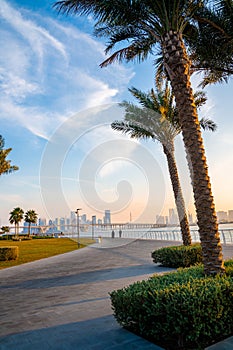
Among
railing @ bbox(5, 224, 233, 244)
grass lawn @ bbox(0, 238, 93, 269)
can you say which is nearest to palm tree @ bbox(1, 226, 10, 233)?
railing @ bbox(5, 224, 233, 244)

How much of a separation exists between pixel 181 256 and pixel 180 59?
290 inches

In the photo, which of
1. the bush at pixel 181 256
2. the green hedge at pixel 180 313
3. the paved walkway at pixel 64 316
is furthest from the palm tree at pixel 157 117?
the green hedge at pixel 180 313

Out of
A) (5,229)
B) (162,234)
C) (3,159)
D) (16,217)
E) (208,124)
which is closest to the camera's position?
(208,124)

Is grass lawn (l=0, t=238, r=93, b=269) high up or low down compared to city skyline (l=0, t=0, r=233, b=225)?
down

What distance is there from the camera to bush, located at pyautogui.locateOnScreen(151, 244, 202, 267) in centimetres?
1015

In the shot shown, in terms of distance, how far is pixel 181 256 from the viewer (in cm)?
1025

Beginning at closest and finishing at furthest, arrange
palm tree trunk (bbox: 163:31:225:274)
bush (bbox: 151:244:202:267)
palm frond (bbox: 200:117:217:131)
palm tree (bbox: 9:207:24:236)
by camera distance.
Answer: palm tree trunk (bbox: 163:31:225:274) → bush (bbox: 151:244:202:267) → palm frond (bbox: 200:117:217:131) → palm tree (bbox: 9:207:24:236)

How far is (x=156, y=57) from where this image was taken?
10719 mm

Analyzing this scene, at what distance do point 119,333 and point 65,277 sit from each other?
6.64 metres

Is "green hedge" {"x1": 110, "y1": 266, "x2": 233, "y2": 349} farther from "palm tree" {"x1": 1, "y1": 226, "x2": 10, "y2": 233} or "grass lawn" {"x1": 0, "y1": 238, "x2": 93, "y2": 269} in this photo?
"palm tree" {"x1": 1, "y1": 226, "x2": 10, "y2": 233}

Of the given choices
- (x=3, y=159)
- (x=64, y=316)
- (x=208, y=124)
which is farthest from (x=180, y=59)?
(x=3, y=159)

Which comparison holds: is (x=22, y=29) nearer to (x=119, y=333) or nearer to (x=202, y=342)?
(x=119, y=333)

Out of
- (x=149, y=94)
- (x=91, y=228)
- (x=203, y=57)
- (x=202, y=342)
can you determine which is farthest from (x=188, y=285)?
(x=91, y=228)

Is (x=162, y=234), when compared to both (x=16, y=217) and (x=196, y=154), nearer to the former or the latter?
(x=196, y=154)
